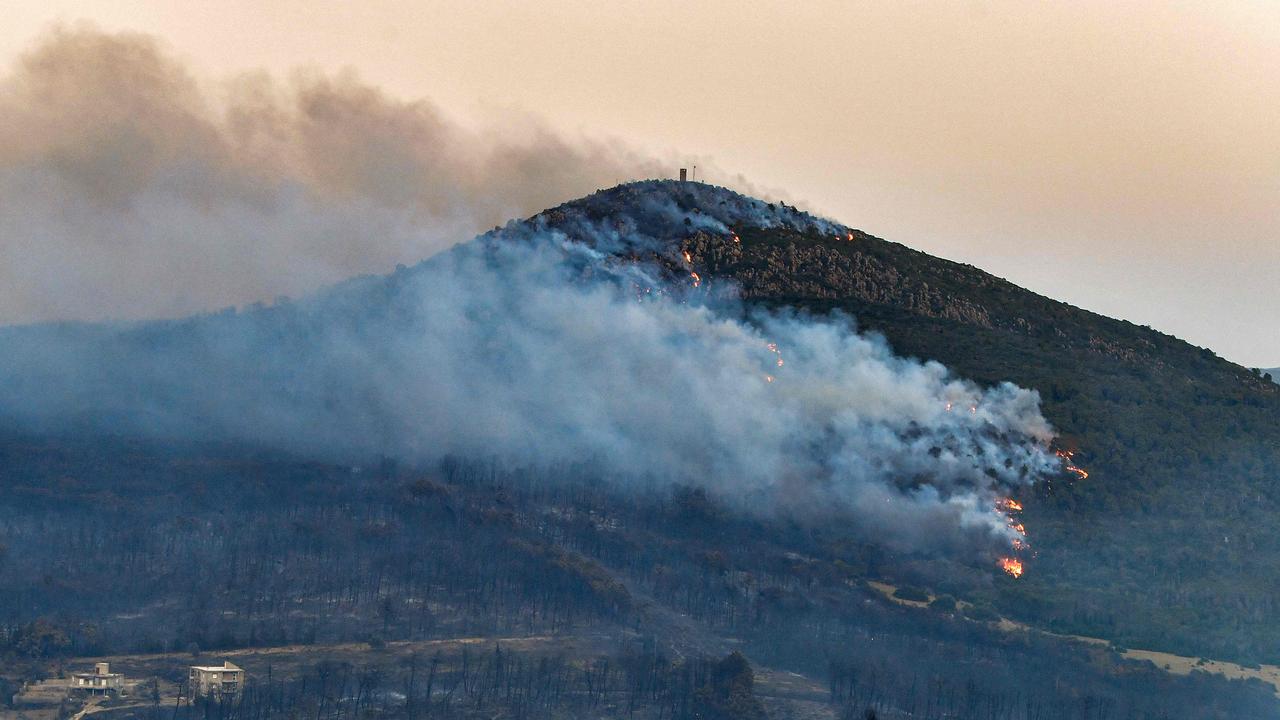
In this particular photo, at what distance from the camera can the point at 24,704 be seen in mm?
196750

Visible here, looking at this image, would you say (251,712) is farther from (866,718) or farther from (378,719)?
(866,718)

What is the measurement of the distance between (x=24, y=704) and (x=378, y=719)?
33.2 metres

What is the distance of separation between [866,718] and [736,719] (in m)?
12.3

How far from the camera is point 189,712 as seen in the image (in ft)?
→ 642

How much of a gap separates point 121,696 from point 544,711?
40.0 metres

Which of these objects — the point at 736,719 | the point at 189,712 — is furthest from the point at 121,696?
the point at 736,719

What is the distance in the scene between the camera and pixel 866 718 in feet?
651

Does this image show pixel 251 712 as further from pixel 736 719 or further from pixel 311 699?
pixel 736 719

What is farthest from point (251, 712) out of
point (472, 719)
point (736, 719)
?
point (736, 719)

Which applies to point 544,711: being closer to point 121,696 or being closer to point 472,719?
point 472,719

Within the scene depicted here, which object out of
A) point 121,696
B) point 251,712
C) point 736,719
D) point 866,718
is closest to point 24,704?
point 121,696

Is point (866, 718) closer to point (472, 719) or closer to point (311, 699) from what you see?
point (472, 719)

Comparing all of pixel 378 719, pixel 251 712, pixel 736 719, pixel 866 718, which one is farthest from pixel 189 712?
pixel 866 718

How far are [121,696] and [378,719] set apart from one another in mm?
24756
